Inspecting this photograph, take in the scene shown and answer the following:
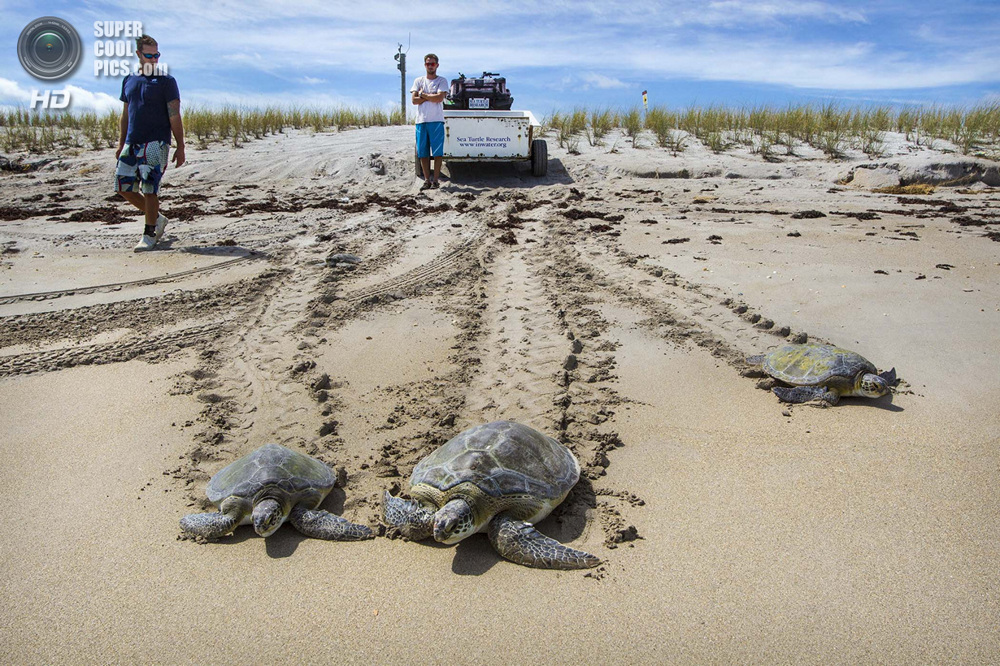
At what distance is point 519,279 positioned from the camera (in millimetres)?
6402

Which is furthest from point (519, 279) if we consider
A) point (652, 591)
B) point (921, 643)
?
point (921, 643)

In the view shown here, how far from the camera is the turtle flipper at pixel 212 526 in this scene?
2.84 meters

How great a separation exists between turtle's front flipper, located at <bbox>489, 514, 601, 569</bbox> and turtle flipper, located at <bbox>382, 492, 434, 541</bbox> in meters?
0.30

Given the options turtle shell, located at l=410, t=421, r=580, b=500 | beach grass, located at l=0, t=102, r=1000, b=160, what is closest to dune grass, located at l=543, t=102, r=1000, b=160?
beach grass, located at l=0, t=102, r=1000, b=160

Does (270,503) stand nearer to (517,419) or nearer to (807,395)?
(517,419)

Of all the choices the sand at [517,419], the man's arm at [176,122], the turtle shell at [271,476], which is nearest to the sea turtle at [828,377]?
the sand at [517,419]

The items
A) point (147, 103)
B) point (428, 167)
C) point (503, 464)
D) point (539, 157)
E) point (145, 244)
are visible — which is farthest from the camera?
point (539, 157)

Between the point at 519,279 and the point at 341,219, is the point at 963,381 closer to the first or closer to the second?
the point at 519,279

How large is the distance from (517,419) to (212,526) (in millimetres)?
1793

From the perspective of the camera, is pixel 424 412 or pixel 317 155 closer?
pixel 424 412

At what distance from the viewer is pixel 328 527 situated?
2.86 metres

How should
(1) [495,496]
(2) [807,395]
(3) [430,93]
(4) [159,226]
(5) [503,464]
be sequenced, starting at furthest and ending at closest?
(3) [430,93] → (4) [159,226] → (2) [807,395] → (5) [503,464] → (1) [495,496]

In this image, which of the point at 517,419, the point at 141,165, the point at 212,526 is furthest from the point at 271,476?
the point at 141,165

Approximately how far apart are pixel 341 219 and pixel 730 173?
7520 mm
